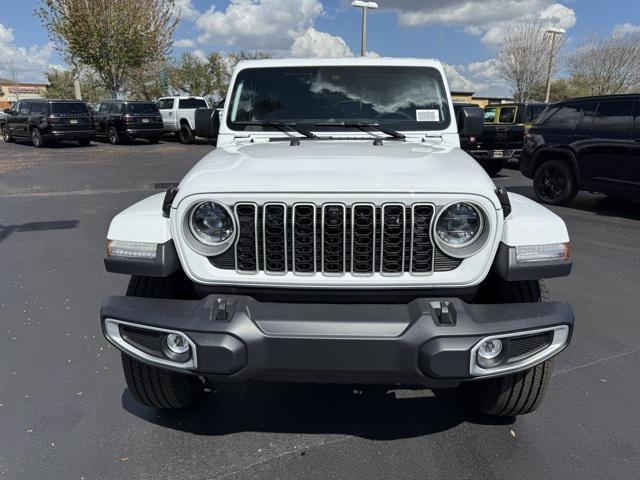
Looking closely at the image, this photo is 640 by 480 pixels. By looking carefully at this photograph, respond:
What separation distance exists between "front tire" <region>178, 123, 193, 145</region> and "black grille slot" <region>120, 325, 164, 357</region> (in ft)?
66.2

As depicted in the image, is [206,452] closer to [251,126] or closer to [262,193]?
[262,193]

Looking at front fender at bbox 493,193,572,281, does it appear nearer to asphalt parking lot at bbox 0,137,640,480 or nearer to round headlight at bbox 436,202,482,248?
round headlight at bbox 436,202,482,248

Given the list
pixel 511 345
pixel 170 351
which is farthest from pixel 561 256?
pixel 170 351

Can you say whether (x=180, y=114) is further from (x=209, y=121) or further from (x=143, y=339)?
(x=143, y=339)

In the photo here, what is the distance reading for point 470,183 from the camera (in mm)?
2178

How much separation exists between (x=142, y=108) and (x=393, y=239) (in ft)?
67.0

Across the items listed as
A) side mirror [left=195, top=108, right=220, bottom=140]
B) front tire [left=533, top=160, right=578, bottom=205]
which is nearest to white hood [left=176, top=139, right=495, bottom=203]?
side mirror [left=195, top=108, right=220, bottom=140]

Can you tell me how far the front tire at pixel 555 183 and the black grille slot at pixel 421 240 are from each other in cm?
727

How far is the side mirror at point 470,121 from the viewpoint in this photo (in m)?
3.75

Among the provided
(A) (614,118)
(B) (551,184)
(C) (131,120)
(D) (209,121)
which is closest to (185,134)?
(C) (131,120)

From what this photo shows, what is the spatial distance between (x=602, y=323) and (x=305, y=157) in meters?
2.99

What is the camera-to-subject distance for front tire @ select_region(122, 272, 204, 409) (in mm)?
2492

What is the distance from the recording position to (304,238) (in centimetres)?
218

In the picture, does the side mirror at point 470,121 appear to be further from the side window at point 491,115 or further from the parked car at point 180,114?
the parked car at point 180,114
